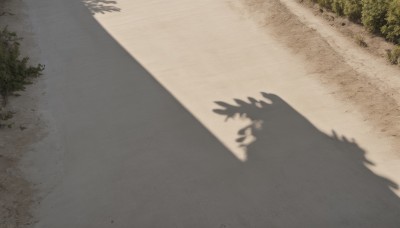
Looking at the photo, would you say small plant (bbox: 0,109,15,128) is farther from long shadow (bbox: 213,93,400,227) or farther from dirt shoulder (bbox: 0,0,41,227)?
long shadow (bbox: 213,93,400,227)

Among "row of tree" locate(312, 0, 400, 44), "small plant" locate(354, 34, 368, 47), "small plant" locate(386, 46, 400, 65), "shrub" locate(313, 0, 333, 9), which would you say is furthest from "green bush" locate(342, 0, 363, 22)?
"small plant" locate(386, 46, 400, 65)

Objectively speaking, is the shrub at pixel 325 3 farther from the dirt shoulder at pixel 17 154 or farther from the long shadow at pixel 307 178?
the dirt shoulder at pixel 17 154

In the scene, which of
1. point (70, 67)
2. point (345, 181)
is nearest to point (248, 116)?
point (345, 181)

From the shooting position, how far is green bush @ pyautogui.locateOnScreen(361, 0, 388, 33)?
10.0 m

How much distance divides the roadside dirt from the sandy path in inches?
8.3

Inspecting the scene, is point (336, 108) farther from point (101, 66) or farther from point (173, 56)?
point (101, 66)

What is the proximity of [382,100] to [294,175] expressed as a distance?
2.89 metres

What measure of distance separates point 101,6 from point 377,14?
812 centimetres

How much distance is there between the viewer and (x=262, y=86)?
902cm

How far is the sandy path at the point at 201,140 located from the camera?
633 centimetres

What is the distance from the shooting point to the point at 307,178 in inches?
265

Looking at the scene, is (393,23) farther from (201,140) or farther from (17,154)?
(17,154)

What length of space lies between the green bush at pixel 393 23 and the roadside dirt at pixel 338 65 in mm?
222

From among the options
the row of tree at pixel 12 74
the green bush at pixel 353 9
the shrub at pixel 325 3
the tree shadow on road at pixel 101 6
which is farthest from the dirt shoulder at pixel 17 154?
the green bush at pixel 353 9
